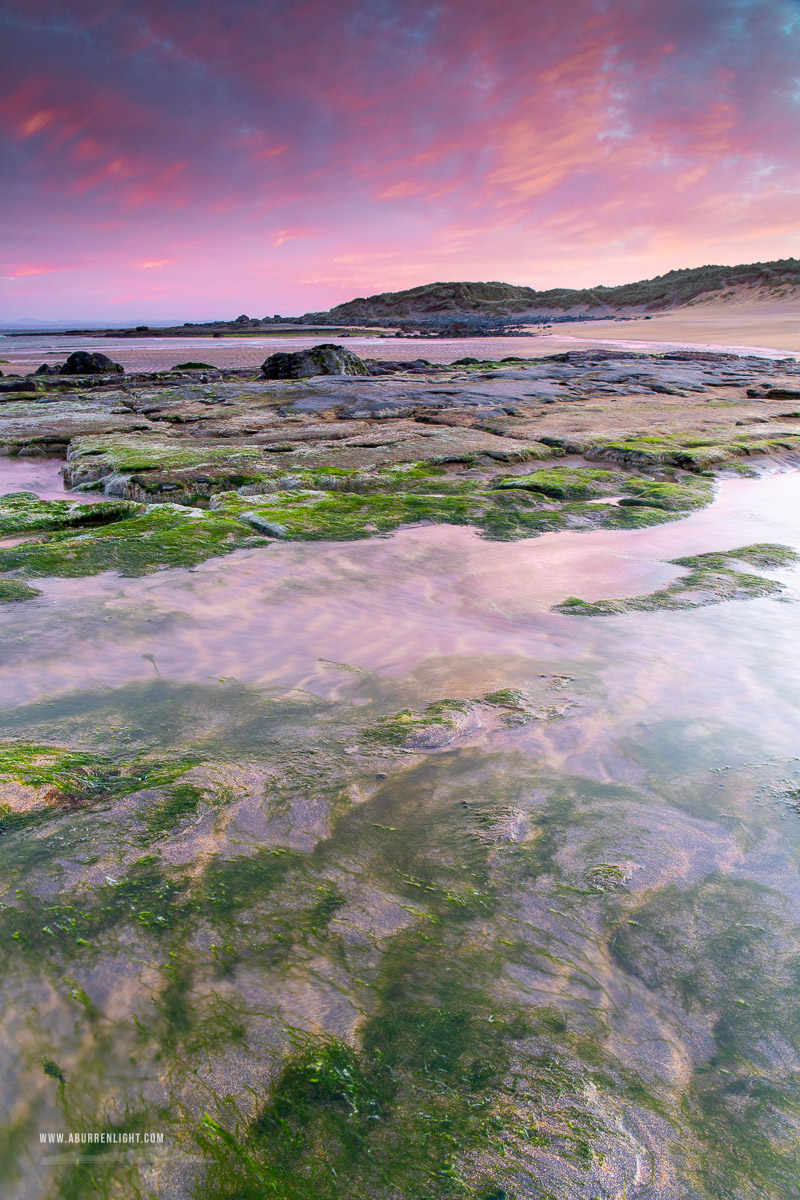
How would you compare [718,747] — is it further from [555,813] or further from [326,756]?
[326,756]

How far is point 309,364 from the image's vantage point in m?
15.2

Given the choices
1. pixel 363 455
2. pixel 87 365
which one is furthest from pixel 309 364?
pixel 363 455

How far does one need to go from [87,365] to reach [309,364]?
7.93 metres

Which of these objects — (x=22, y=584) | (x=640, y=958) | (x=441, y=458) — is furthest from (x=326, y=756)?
(x=441, y=458)

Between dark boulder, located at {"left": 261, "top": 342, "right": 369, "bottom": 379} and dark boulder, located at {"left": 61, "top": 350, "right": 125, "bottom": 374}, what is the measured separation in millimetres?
6706

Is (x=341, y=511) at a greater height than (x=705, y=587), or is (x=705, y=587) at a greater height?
(x=341, y=511)

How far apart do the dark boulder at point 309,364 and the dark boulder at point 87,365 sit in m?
6.71

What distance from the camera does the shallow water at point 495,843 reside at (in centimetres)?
129

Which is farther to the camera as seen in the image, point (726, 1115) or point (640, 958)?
point (640, 958)

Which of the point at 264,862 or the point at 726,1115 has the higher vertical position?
the point at 264,862

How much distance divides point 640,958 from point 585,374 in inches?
606

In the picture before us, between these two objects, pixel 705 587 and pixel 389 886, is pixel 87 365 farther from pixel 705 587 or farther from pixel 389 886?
pixel 389 886

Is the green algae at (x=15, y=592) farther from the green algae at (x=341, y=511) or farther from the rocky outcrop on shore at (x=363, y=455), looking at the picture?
the green algae at (x=341, y=511)

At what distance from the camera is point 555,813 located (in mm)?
2148
